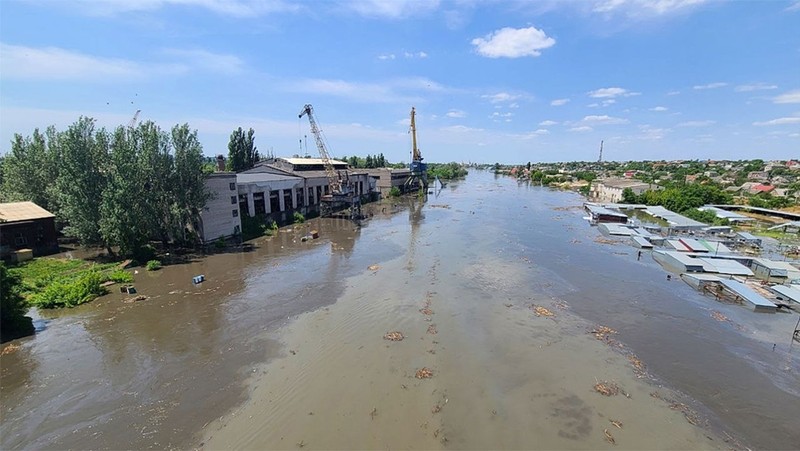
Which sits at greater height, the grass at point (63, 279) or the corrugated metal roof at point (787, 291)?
the grass at point (63, 279)

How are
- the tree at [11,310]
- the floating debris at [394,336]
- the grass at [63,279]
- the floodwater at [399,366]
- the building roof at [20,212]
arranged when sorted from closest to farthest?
the floodwater at [399,366] < the tree at [11,310] < the floating debris at [394,336] < the grass at [63,279] < the building roof at [20,212]

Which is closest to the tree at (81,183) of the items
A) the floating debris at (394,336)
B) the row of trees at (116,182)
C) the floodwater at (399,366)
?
the row of trees at (116,182)

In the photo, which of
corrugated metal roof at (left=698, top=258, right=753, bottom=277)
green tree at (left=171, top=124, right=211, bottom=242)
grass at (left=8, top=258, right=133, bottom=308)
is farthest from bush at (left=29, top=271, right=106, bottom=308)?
corrugated metal roof at (left=698, top=258, right=753, bottom=277)

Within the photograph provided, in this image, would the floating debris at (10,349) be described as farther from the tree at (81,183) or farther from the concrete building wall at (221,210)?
the concrete building wall at (221,210)

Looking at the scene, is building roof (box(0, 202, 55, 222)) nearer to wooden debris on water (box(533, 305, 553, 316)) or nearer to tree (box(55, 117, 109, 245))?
tree (box(55, 117, 109, 245))

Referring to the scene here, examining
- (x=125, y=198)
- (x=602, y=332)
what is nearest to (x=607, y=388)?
(x=602, y=332)

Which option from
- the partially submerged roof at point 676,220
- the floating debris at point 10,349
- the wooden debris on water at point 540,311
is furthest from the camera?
the partially submerged roof at point 676,220

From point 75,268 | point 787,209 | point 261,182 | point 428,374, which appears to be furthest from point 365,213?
point 787,209
